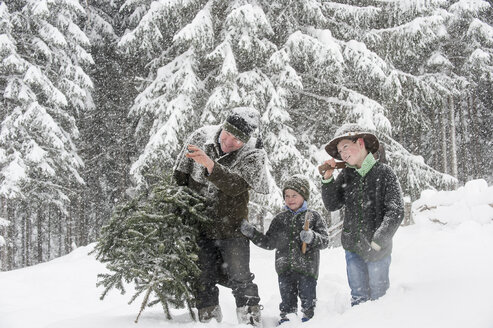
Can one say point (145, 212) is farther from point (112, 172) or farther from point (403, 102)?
point (112, 172)

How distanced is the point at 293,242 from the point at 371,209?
1.02 meters

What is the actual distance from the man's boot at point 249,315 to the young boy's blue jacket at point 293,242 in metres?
0.63

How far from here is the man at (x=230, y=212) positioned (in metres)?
3.85

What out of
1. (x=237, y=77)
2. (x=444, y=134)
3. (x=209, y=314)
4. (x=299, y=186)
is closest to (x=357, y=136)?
(x=299, y=186)

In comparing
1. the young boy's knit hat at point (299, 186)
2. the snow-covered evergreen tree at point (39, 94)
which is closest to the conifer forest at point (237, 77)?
the snow-covered evergreen tree at point (39, 94)

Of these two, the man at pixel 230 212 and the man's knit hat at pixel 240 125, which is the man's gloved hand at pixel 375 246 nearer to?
the man at pixel 230 212

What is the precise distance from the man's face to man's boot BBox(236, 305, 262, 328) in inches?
59.4

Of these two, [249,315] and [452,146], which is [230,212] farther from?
[452,146]

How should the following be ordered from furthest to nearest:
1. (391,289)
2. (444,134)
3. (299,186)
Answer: (444,134), (299,186), (391,289)

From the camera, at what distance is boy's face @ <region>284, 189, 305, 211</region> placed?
4613 millimetres

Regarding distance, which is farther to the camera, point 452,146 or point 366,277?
point 452,146

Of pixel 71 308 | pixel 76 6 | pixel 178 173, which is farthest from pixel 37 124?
pixel 178 173

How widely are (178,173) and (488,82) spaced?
59.3 ft

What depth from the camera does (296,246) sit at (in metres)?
4.40
